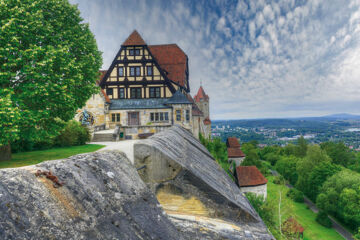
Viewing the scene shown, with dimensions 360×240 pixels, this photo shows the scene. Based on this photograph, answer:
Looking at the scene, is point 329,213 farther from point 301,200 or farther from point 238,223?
point 238,223

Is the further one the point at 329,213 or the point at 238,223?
the point at 329,213

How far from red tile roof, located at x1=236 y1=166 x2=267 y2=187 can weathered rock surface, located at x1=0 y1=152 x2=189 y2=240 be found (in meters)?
24.5

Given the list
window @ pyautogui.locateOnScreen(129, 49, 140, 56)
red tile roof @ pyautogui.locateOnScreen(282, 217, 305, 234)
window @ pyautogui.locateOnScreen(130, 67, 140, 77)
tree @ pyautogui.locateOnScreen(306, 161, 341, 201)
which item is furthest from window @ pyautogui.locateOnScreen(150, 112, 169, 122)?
tree @ pyautogui.locateOnScreen(306, 161, 341, 201)

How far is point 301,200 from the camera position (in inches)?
1678

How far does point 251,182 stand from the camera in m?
25.0

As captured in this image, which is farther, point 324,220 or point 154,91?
point 324,220

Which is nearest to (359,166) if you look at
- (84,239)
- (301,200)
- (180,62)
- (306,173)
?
(306,173)

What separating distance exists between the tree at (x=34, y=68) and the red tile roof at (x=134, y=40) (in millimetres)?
13648

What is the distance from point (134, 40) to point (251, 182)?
22.3m

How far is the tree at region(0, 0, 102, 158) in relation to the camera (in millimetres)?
9359

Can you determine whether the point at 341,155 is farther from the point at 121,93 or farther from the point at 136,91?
the point at 121,93

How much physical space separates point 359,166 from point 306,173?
61.5 ft

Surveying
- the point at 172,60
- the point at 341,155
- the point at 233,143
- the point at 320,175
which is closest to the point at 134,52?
the point at 172,60

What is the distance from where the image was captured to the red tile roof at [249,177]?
24922mm
